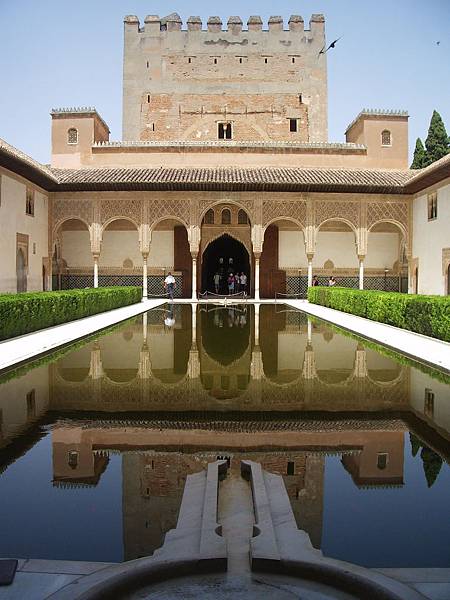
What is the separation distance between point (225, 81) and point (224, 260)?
8.76 metres

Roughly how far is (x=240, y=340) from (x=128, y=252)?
15.3 m

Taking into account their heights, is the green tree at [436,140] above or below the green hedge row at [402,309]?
above

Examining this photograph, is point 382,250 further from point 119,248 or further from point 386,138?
point 119,248

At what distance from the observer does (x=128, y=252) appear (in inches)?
955

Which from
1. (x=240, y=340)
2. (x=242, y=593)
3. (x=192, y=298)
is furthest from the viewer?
(x=192, y=298)

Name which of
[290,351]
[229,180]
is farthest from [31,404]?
[229,180]

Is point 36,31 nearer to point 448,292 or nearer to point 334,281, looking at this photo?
point 448,292

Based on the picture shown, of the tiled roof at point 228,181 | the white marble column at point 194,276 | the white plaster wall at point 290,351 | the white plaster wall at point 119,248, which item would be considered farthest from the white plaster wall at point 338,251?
the white plaster wall at point 290,351

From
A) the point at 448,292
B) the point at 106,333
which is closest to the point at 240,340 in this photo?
the point at 106,333

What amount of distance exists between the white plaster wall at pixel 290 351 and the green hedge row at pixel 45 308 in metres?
4.25

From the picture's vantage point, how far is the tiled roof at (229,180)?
21.3 m

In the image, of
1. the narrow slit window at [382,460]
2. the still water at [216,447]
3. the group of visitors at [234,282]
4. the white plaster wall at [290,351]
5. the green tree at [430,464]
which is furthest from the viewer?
the group of visitors at [234,282]

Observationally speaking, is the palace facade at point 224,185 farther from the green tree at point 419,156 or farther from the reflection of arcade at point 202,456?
the reflection of arcade at point 202,456

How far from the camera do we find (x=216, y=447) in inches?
149
